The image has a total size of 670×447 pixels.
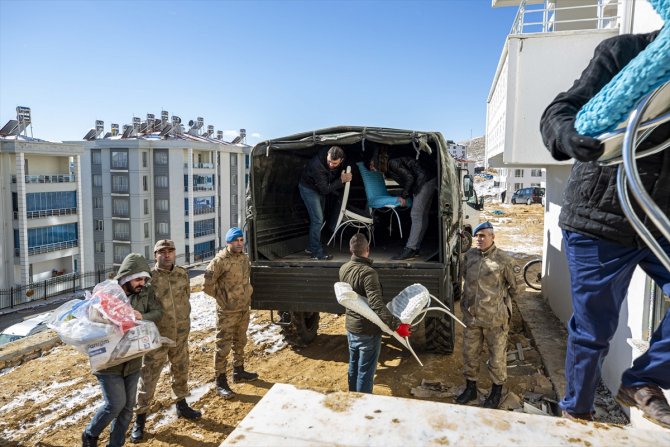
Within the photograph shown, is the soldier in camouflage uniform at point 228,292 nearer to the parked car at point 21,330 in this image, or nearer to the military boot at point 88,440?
the military boot at point 88,440

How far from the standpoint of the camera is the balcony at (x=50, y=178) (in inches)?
1088

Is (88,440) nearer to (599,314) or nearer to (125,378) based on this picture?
(125,378)

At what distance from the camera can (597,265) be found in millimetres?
1951

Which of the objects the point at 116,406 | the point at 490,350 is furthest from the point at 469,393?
the point at 116,406

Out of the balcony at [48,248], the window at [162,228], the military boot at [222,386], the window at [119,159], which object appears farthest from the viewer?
the window at [162,228]

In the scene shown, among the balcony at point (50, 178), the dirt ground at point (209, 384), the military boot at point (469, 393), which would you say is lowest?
the dirt ground at point (209, 384)

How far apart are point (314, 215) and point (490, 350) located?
276cm

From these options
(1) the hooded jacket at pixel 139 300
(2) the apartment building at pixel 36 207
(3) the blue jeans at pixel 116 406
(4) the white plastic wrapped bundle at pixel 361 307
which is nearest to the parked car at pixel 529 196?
(2) the apartment building at pixel 36 207

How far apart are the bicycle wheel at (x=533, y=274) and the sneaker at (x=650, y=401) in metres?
7.57

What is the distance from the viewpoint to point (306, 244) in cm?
721

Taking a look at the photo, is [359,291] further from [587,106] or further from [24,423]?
[24,423]

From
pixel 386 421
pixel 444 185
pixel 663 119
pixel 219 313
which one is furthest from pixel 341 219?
pixel 663 119

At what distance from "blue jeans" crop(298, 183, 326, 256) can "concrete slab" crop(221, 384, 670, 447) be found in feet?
14.0

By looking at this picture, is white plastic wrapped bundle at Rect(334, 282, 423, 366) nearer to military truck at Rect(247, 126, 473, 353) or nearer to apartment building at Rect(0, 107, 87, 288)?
military truck at Rect(247, 126, 473, 353)
